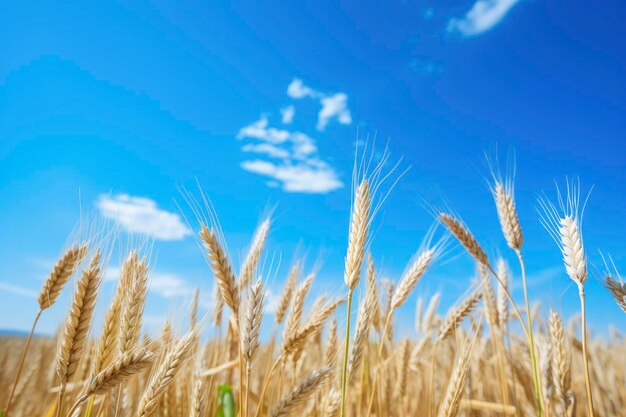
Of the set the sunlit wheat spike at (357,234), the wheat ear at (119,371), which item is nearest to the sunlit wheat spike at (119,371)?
the wheat ear at (119,371)

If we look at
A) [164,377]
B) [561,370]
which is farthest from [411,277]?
[164,377]

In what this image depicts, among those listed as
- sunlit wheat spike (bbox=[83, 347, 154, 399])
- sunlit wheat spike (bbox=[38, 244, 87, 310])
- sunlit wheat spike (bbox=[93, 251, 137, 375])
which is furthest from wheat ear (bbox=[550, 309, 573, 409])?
sunlit wheat spike (bbox=[38, 244, 87, 310])

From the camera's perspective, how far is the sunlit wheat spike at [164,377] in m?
1.63

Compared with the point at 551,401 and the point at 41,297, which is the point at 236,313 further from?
the point at 551,401

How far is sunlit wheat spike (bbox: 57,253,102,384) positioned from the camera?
1.62m

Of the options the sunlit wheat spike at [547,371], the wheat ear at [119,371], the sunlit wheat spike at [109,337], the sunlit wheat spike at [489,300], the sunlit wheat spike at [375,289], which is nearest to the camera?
the wheat ear at [119,371]

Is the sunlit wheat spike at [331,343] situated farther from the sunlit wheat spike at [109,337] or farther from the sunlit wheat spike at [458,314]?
the sunlit wheat spike at [109,337]

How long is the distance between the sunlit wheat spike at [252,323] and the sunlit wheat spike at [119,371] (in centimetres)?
37

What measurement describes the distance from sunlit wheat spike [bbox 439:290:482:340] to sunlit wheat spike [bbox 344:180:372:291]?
5.40 feet

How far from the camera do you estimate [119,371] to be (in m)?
1.51

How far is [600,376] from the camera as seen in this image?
5355 mm

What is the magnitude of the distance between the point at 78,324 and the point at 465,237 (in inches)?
84.9

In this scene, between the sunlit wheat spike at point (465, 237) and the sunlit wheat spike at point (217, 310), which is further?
the sunlit wheat spike at point (217, 310)

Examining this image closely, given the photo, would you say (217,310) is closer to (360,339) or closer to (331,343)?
(331,343)
